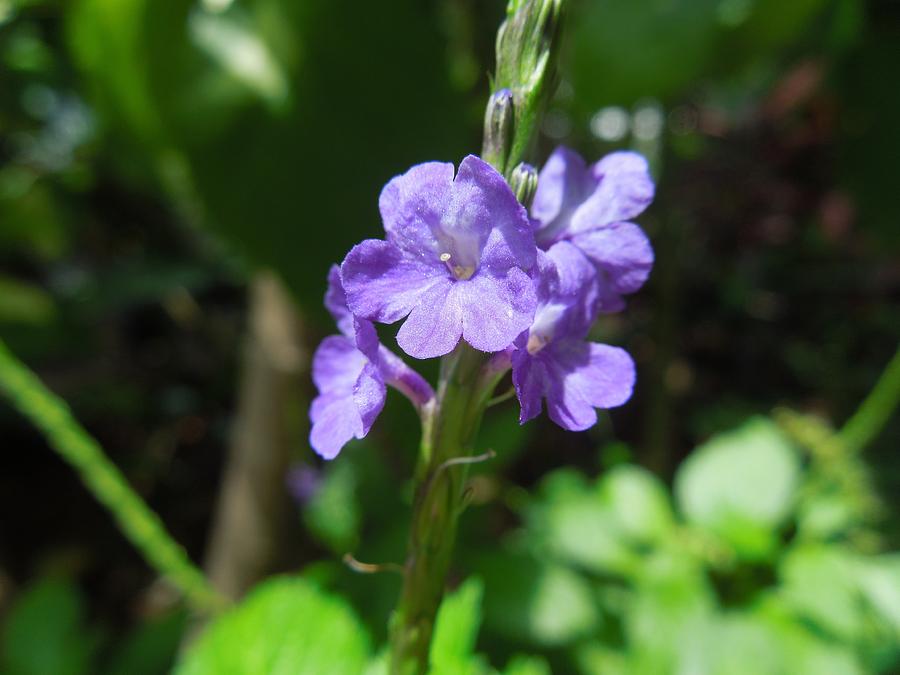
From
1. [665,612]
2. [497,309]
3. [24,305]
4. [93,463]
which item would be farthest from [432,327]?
[24,305]

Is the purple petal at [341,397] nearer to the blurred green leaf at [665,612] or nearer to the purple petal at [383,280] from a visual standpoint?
the purple petal at [383,280]

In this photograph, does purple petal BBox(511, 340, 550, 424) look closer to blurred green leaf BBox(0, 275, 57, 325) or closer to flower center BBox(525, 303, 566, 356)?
flower center BBox(525, 303, 566, 356)

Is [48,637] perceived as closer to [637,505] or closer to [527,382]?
[637,505]

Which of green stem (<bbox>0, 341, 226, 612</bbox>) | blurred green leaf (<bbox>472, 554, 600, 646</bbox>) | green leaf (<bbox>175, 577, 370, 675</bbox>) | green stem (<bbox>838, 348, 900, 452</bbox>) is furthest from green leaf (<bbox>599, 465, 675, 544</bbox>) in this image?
green stem (<bbox>0, 341, 226, 612</bbox>)

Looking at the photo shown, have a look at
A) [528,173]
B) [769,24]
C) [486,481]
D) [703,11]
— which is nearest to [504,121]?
[528,173]

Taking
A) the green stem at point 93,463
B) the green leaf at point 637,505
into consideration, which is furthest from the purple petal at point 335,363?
the green leaf at point 637,505

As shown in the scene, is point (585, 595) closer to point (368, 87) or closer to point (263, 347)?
point (263, 347)
